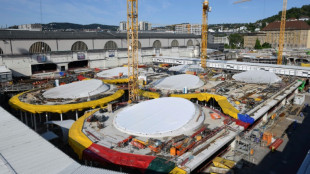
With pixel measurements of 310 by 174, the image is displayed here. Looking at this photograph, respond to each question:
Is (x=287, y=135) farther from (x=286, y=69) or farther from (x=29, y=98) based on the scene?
(x=29, y=98)

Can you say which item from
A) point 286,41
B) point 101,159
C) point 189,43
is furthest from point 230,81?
point 286,41

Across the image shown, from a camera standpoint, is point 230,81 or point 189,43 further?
point 189,43

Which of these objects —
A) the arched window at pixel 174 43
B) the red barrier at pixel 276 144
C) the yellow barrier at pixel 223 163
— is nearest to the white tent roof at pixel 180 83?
the red barrier at pixel 276 144

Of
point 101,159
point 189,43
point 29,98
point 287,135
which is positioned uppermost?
point 189,43

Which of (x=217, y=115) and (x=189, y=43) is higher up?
(x=189, y=43)

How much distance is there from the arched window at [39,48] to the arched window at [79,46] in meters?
5.22

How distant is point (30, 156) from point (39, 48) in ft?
117

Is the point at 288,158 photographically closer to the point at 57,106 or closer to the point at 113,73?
the point at 57,106

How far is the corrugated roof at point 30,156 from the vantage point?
10.1m

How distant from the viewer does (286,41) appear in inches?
4424

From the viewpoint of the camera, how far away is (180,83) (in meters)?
31.9

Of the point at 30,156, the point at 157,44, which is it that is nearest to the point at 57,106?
the point at 30,156

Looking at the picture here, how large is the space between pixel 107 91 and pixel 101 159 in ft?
50.7

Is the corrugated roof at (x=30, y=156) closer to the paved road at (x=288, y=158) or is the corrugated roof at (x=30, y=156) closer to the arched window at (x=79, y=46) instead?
the paved road at (x=288, y=158)
